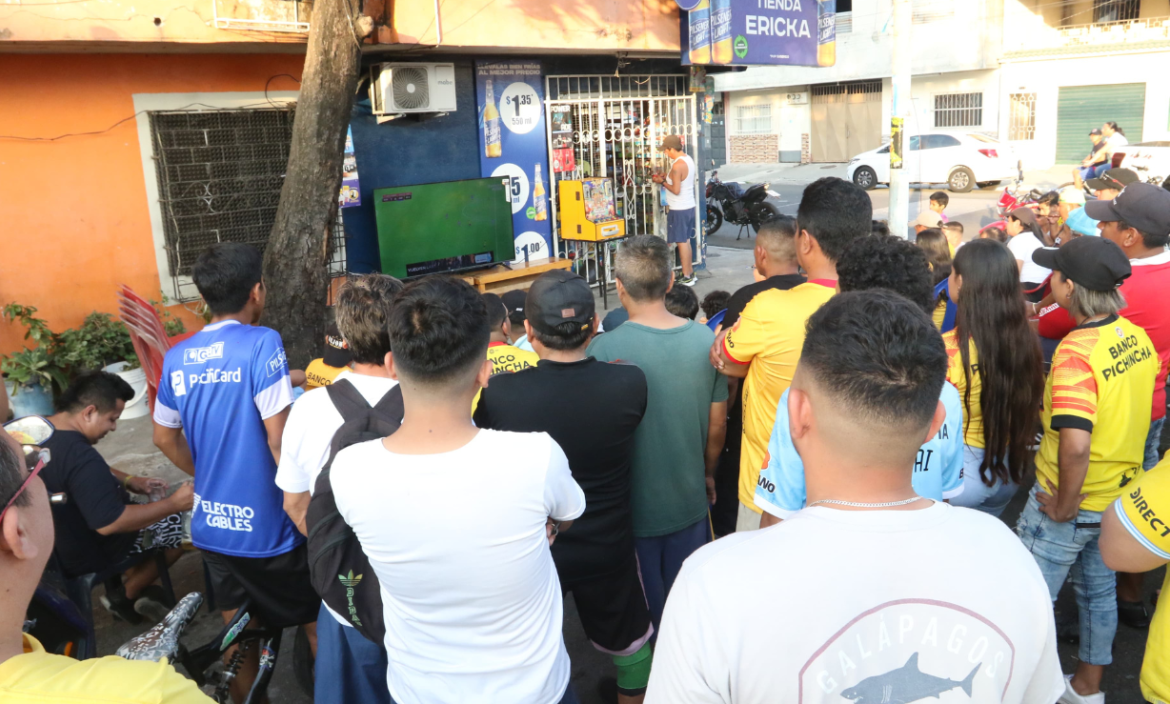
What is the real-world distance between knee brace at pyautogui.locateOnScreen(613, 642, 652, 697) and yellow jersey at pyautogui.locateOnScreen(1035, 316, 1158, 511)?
1571 mm

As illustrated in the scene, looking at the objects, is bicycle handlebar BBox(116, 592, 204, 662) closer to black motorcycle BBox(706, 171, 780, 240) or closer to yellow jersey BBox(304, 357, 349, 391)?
yellow jersey BBox(304, 357, 349, 391)

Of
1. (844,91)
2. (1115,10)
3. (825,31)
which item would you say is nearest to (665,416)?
(825,31)

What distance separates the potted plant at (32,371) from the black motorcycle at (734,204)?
418 inches

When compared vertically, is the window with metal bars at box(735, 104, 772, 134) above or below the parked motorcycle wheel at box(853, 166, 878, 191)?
above

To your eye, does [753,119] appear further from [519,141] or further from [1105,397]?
[1105,397]

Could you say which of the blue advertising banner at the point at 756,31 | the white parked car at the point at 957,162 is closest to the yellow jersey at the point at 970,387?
the blue advertising banner at the point at 756,31

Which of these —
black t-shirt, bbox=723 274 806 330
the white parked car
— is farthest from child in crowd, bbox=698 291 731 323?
the white parked car

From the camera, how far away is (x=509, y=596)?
75.0 inches

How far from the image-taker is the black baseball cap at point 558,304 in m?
2.54

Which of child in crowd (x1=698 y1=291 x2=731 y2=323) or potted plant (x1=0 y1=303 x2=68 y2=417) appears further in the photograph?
potted plant (x1=0 y1=303 x2=68 y2=417)

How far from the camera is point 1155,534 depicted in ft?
5.95

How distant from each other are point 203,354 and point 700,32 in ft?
25.7

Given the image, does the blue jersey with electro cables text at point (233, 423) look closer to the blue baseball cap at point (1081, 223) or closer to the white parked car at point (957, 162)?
the blue baseball cap at point (1081, 223)

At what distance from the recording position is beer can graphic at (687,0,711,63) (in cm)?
917
